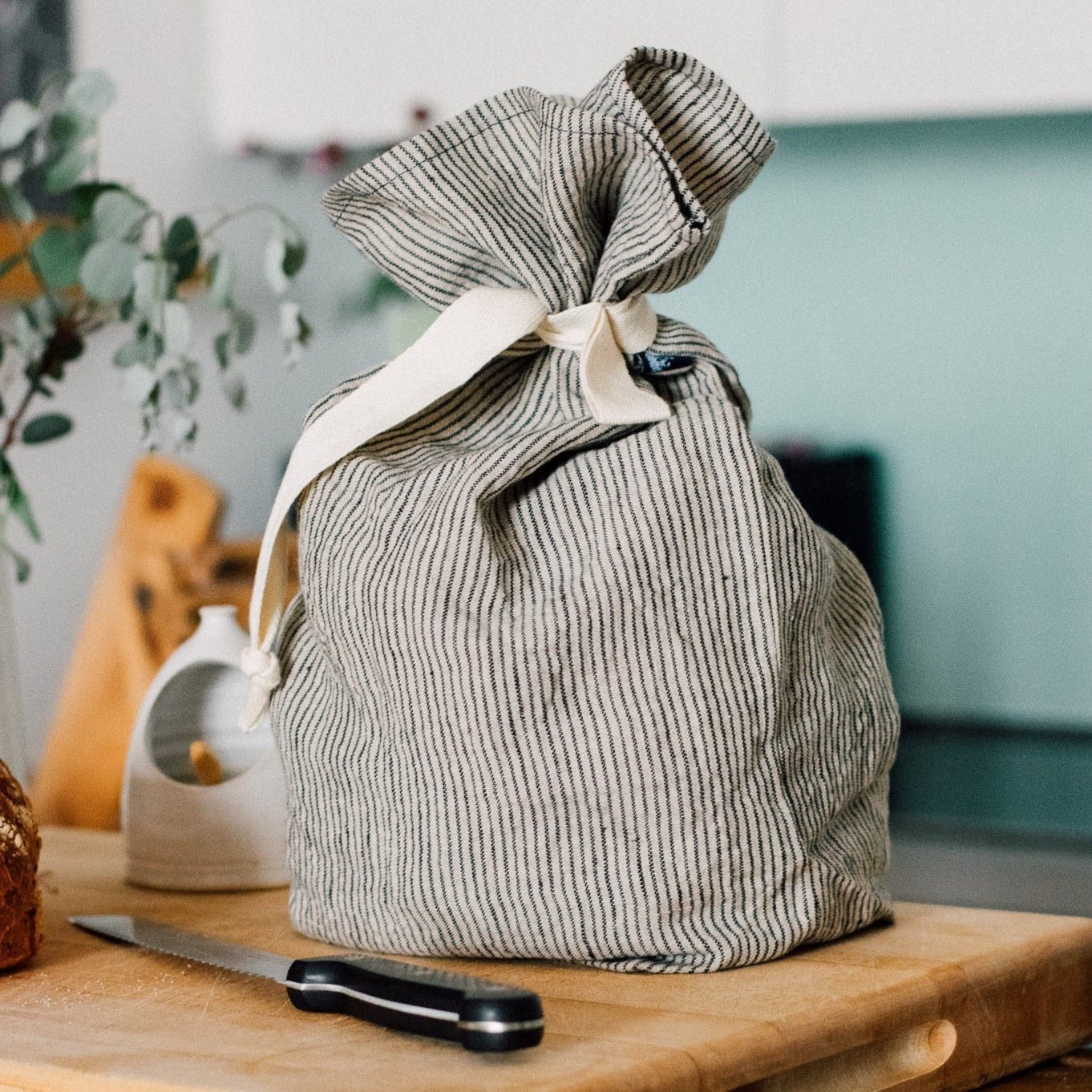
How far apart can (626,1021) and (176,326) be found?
0.44 meters

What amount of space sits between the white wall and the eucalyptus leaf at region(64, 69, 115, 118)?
72 cm

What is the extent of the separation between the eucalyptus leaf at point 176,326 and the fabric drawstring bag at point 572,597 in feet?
0.67

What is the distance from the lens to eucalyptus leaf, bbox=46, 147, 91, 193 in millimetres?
805

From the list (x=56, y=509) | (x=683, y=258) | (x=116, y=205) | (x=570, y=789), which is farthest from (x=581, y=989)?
(x=56, y=509)

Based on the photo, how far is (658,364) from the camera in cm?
58

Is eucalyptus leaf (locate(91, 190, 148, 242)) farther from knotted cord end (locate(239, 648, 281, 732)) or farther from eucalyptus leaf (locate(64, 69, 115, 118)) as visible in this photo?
knotted cord end (locate(239, 648, 281, 732))

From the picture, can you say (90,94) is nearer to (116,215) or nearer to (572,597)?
(116,215)

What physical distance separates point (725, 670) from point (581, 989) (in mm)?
111

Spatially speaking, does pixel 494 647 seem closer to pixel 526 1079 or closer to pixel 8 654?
pixel 526 1079

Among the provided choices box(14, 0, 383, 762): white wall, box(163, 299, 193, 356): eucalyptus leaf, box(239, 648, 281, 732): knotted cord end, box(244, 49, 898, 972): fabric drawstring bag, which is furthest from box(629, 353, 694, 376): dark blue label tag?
box(14, 0, 383, 762): white wall

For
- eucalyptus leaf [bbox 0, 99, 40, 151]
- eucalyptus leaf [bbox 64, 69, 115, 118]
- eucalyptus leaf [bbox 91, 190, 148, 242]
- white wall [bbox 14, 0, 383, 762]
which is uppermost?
eucalyptus leaf [bbox 64, 69, 115, 118]

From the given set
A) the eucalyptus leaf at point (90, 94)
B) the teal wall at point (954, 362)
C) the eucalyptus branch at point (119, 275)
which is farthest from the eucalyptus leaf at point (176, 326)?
the teal wall at point (954, 362)

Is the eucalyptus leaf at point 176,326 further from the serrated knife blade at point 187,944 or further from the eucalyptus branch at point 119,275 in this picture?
the serrated knife blade at point 187,944

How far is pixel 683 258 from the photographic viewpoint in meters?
0.57
